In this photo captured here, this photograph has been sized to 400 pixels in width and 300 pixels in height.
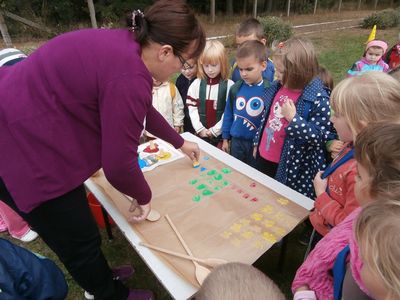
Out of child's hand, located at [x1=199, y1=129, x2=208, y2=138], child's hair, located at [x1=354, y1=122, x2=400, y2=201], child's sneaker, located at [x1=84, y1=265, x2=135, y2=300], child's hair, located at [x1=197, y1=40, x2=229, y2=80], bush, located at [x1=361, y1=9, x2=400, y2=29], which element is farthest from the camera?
bush, located at [x1=361, y1=9, x2=400, y2=29]

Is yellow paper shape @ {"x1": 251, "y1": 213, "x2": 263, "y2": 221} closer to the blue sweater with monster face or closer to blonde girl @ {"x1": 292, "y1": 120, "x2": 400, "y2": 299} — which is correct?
blonde girl @ {"x1": 292, "y1": 120, "x2": 400, "y2": 299}

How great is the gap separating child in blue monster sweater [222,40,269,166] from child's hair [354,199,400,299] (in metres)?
1.75

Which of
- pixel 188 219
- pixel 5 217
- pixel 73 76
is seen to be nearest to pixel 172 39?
pixel 73 76

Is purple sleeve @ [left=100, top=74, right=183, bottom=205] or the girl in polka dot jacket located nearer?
purple sleeve @ [left=100, top=74, right=183, bottom=205]

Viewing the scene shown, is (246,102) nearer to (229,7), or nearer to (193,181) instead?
(193,181)

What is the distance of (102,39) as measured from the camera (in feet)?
3.66

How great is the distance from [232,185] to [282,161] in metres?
0.61

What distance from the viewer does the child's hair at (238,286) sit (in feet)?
2.26

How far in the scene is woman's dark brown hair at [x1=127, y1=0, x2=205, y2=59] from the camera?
1149 millimetres

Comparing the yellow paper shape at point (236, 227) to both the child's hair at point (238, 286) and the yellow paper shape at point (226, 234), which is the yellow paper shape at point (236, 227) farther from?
the child's hair at point (238, 286)

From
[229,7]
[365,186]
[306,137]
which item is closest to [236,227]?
[365,186]

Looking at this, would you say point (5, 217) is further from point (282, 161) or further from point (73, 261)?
point (282, 161)

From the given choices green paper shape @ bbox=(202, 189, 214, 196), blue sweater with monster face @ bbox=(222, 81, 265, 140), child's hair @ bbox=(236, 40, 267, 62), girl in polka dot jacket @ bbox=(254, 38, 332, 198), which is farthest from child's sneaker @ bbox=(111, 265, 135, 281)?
child's hair @ bbox=(236, 40, 267, 62)

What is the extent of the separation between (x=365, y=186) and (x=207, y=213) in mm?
741
